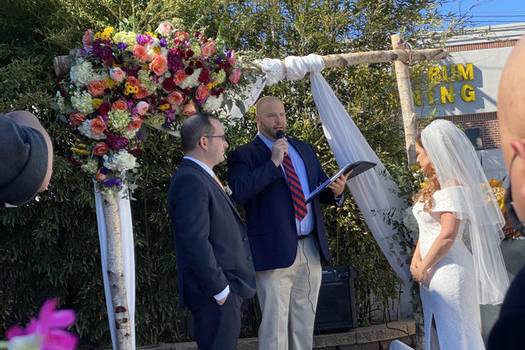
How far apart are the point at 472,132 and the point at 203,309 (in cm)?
1800

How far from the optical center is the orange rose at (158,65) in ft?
16.2

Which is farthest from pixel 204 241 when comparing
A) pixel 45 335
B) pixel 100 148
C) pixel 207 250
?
pixel 45 335

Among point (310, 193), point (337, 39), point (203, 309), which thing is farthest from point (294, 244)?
point (337, 39)

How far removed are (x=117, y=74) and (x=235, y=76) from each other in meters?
0.95

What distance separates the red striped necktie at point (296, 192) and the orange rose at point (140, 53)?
1.30 metres

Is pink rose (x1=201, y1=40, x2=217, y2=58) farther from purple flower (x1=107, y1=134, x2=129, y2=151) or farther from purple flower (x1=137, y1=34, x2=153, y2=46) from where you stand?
purple flower (x1=107, y1=134, x2=129, y2=151)

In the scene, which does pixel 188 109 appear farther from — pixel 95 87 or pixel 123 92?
pixel 95 87

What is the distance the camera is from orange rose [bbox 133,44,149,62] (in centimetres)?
492

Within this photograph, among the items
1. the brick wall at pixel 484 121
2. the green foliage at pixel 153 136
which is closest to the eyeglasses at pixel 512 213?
the green foliage at pixel 153 136

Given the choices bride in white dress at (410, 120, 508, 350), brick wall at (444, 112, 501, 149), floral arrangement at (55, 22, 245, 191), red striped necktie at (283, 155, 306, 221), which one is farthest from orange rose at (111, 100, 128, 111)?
brick wall at (444, 112, 501, 149)

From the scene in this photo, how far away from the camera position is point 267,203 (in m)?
5.41

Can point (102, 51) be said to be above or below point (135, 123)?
above

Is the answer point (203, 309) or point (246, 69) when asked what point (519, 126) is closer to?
point (203, 309)

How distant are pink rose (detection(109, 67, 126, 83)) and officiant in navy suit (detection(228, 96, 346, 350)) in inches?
43.1
